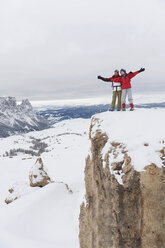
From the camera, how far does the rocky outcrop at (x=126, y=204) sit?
561 centimetres

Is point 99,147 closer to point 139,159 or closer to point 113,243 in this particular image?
point 139,159

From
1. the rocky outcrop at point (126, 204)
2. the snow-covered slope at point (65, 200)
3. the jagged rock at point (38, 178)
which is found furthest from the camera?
the jagged rock at point (38, 178)

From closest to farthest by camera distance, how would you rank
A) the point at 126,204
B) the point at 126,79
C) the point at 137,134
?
the point at 126,204 < the point at 137,134 < the point at 126,79

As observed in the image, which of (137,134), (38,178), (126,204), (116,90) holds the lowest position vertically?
(38,178)

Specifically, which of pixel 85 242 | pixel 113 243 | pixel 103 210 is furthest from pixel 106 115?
pixel 85 242

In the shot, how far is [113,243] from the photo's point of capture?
6305mm

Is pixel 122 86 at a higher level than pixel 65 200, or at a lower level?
higher

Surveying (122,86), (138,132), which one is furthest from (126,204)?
(122,86)

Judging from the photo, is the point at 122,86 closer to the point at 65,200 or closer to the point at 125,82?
the point at 125,82

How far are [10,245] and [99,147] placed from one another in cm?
1000

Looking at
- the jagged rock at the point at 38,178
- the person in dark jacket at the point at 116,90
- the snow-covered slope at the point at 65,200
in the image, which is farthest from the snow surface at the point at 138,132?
the jagged rock at the point at 38,178

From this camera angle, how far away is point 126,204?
237 inches

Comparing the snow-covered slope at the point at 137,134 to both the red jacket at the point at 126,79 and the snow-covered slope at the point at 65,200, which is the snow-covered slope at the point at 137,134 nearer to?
the snow-covered slope at the point at 65,200

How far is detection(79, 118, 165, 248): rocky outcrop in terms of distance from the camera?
561cm
